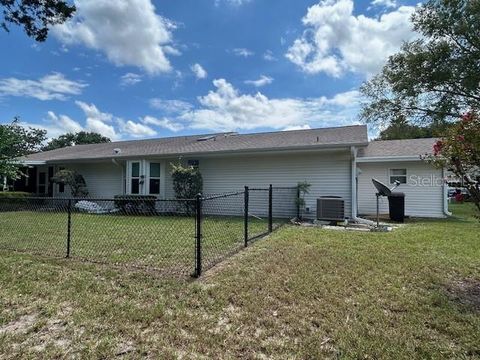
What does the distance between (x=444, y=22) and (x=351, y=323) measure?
13693 mm

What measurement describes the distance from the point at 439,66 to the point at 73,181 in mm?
17487

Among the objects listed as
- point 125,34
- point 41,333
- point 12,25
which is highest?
point 125,34

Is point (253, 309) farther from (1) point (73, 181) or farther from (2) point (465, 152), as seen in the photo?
(1) point (73, 181)

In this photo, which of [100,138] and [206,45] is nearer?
[206,45]

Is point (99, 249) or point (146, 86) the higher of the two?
point (146, 86)

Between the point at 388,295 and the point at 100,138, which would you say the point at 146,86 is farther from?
the point at 100,138

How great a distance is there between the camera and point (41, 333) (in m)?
3.12

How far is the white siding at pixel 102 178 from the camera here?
53.6 feet

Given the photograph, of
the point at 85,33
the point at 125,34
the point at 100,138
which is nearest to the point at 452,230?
the point at 125,34

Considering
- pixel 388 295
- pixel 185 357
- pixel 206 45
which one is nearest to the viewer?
pixel 185 357

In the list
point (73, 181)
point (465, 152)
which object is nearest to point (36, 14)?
point (465, 152)

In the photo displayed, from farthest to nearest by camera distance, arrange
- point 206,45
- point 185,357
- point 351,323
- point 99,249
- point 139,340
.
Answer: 1. point 206,45
2. point 99,249
3. point 351,323
4. point 139,340
5. point 185,357

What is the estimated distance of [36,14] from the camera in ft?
21.7

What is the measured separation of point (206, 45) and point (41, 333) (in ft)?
40.9
